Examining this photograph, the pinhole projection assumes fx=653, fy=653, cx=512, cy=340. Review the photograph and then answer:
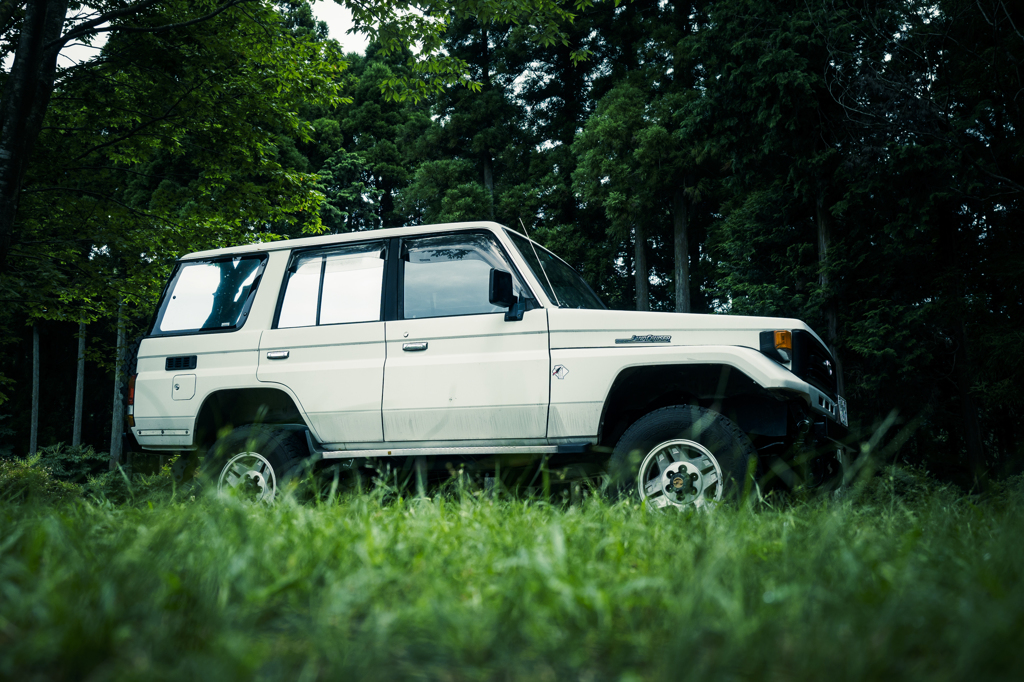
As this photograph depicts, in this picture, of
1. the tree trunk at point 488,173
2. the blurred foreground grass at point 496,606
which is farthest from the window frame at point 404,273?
the tree trunk at point 488,173

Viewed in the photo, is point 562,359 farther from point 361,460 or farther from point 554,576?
point 554,576

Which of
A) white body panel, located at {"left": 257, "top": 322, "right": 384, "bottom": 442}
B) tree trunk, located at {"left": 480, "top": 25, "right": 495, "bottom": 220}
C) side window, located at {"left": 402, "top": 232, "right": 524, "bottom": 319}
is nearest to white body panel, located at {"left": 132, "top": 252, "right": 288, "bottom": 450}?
white body panel, located at {"left": 257, "top": 322, "right": 384, "bottom": 442}

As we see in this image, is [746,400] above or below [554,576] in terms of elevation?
above

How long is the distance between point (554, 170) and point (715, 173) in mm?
5670

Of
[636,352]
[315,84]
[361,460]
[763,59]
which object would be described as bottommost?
[361,460]

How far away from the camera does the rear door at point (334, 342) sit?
467 centimetres

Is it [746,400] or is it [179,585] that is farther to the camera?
[746,400]

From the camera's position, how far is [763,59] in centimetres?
1151

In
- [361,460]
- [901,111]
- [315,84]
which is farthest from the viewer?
[901,111]

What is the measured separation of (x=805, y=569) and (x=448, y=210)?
18563 millimetres

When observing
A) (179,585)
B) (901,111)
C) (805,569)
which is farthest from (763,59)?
(179,585)

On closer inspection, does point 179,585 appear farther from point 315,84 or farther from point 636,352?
point 315,84

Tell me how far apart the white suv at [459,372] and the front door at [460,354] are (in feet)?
0.04

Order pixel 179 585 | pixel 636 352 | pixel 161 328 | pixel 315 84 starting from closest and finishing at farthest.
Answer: pixel 179 585 < pixel 636 352 < pixel 161 328 < pixel 315 84
